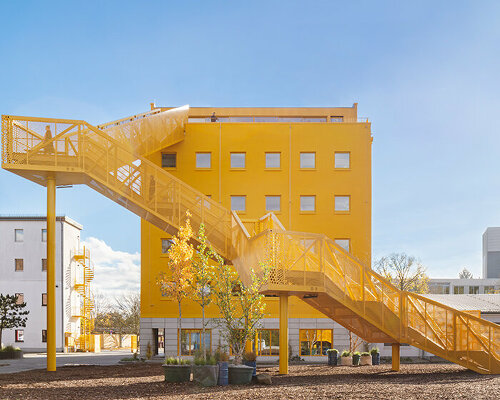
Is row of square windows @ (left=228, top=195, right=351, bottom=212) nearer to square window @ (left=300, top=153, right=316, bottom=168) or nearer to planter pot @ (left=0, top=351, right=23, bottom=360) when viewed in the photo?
square window @ (left=300, top=153, right=316, bottom=168)

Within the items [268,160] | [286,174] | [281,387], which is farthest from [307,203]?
[281,387]

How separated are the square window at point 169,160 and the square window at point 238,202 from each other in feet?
15.8

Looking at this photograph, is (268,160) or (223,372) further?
(268,160)

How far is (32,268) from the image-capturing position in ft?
219

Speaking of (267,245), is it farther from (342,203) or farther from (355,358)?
(342,203)

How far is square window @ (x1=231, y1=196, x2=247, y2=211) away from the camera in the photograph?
1649 inches

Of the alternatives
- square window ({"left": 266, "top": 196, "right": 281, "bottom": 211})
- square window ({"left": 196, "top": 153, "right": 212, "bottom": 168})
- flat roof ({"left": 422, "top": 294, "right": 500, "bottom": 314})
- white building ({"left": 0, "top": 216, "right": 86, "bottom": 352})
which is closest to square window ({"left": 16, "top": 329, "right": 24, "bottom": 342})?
white building ({"left": 0, "top": 216, "right": 86, "bottom": 352})


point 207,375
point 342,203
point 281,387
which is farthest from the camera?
point 342,203

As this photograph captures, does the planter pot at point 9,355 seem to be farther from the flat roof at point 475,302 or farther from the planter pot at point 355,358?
the flat roof at point 475,302

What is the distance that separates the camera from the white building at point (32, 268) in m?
65.4

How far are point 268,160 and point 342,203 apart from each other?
19.8 ft

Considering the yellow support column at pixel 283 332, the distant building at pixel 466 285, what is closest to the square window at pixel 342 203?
the yellow support column at pixel 283 332

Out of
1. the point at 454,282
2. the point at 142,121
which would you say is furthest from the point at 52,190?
the point at 454,282

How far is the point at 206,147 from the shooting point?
42.0 m
